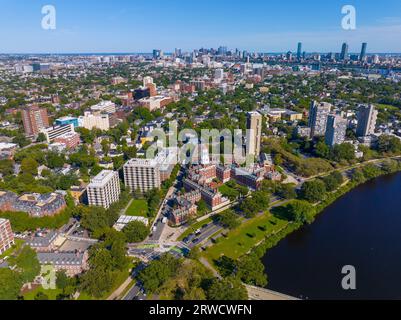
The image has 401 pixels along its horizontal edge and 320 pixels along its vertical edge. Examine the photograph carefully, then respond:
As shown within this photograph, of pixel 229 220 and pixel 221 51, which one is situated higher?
pixel 221 51

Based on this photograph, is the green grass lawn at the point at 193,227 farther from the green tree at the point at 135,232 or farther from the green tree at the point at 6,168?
the green tree at the point at 6,168

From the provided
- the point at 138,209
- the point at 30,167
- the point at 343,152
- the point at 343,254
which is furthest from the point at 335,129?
the point at 30,167

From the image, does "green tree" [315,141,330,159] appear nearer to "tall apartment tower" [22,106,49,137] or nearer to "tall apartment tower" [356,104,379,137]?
"tall apartment tower" [356,104,379,137]

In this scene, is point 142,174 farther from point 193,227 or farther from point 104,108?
point 104,108

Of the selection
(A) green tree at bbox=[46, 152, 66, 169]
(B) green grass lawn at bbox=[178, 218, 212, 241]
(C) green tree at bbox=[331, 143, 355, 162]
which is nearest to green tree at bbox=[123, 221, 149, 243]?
(B) green grass lawn at bbox=[178, 218, 212, 241]

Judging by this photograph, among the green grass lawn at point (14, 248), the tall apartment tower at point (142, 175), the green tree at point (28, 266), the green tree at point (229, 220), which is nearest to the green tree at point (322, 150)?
the green tree at point (229, 220)
